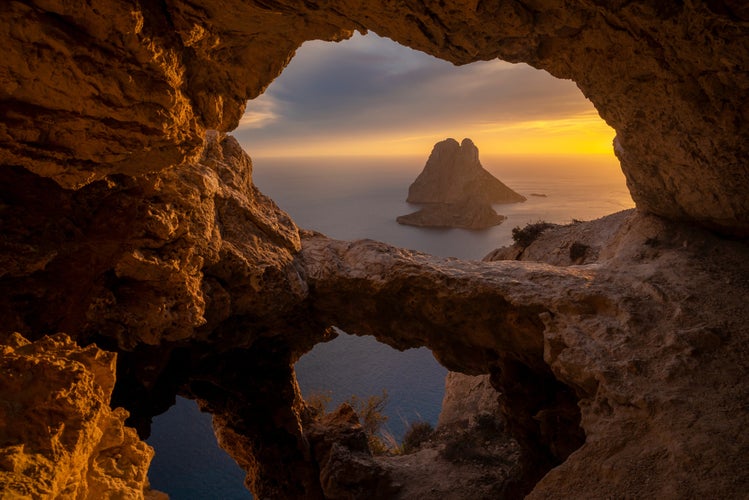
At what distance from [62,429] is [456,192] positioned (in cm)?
4222

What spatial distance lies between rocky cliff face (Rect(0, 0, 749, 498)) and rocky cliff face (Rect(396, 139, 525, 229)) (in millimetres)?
31000

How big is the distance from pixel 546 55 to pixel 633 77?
4.19 feet

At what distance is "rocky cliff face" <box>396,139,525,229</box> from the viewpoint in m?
40.1

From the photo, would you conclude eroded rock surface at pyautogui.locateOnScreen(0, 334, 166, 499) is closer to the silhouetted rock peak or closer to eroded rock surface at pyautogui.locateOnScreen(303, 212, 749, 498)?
eroded rock surface at pyautogui.locateOnScreen(303, 212, 749, 498)

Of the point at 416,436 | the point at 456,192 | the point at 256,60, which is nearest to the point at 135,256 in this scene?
the point at 256,60

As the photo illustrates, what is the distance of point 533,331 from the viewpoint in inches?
307

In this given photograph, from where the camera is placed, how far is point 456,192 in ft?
143

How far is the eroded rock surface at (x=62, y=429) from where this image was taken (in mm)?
3133

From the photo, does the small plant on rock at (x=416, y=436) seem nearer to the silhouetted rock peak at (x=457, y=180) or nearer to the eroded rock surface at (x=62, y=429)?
the eroded rock surface at (x=62, y=429)

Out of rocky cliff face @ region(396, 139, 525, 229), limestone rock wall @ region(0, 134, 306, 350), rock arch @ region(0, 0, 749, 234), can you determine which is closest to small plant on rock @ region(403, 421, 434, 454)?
limestone rock wall @ region(0, 134, 306, 350)

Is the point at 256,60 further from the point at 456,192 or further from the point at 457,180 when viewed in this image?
the point at 457,180

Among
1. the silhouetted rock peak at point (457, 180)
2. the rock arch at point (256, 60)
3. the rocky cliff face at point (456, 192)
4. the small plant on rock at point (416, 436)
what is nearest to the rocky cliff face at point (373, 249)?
the rock arch at point (256, 60)

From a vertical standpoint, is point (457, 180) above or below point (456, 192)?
above

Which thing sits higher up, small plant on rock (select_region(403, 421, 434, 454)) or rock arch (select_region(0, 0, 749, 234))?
rock arch (select_region(0, 0, 749, 234))
